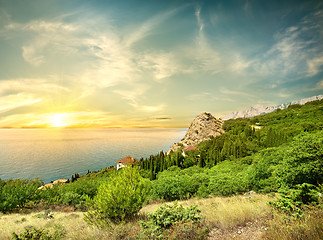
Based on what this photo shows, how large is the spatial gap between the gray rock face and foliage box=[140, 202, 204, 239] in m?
95.3

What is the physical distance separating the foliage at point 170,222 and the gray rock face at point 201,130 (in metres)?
95.3

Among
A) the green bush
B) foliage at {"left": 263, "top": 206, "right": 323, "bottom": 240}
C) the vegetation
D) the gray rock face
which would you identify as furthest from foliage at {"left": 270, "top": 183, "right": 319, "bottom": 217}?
the gray rock face

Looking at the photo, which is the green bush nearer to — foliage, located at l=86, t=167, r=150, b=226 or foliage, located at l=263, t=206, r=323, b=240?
foliage, located at l=86, t=167, r=150, b=226

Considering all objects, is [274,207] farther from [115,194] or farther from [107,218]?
[107,218]

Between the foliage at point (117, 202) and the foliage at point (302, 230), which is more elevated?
the foliage at point (302, 230)

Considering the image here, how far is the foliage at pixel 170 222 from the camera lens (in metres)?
4.48

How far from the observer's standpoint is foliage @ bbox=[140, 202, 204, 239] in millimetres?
4477

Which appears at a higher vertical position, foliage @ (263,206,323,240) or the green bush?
foliage @ (263,206,323,240)

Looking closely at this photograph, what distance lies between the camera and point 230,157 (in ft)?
153

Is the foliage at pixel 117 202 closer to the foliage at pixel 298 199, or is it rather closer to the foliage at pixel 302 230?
the foliage at pixel 302 230

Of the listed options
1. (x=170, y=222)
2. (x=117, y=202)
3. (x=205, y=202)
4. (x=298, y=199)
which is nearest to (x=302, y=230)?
(x=298, y=199)

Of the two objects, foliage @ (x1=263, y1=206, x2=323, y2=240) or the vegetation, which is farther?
the vegetation

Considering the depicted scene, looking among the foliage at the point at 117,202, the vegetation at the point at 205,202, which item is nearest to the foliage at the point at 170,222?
the vegetation at the point at 205,202

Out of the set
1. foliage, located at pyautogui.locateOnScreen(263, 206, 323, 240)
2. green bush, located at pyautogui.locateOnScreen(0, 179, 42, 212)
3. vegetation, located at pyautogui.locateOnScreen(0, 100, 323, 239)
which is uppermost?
foliage, located at pyautogui.locateOnScreen(263, 206, 323, 240)
